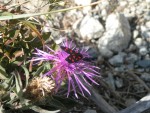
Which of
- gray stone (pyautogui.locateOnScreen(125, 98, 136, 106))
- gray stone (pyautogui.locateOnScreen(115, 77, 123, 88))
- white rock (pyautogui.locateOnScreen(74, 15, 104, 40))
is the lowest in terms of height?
gray stone (pyautogui.locateOnScreen(125, 98, 136, 106))

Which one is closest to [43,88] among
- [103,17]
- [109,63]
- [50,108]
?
[50,108]

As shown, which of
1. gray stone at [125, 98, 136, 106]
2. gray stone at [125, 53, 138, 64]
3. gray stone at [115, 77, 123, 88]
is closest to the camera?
gray stone at [125, 98, 136, 106]

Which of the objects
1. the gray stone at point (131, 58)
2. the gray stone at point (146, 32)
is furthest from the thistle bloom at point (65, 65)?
the gray stone at point (146, 32)

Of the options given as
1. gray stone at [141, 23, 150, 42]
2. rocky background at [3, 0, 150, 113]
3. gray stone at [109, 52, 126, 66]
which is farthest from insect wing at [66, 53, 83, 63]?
gray stone at [141, 23, 150, 42]

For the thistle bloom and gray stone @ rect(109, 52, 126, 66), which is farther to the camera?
gray stone @ rect(109, 52, 126, 66)

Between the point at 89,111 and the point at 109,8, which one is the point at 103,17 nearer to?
the point at 109,8

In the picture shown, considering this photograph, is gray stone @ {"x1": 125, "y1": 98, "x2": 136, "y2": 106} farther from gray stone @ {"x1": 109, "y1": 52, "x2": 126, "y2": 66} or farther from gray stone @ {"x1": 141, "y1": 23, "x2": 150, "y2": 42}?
gray stone @ {"x1": 141, "y1": 23, "x2": 150, "y2": 42}

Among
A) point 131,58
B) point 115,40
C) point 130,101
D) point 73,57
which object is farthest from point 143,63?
point 73,57
